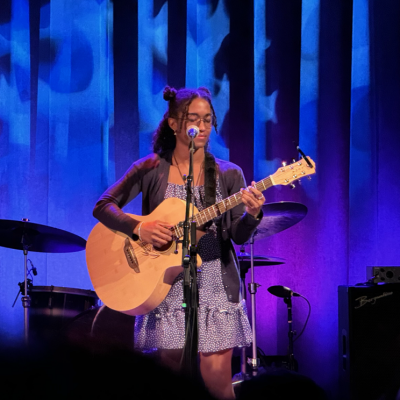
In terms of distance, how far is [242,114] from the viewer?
A: 4.60 meters

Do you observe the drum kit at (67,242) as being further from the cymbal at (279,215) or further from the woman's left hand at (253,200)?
the woman's left hand at (253,200)

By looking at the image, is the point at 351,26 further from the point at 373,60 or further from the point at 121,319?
the point at 121,319

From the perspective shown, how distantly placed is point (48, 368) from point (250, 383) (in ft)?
0.86

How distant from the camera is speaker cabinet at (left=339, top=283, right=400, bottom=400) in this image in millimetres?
3357

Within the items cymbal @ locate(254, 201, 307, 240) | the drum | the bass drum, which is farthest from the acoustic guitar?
the drum

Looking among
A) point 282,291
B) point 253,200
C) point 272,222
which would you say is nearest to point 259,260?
point 282,291

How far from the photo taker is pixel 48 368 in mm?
617

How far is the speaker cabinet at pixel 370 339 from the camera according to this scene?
3357 mm

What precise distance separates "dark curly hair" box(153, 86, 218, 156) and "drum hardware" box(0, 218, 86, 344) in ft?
3.11

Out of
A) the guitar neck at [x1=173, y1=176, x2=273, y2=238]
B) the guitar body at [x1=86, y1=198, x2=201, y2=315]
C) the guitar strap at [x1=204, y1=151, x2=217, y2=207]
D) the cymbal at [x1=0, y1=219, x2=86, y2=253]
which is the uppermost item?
the guitar strap at [x1=204, y1=151, x2=217, y2=207]

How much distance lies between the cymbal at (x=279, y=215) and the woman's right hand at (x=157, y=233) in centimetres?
83

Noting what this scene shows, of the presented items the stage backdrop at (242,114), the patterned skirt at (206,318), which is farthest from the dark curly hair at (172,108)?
the stage backdrop at (242,114)

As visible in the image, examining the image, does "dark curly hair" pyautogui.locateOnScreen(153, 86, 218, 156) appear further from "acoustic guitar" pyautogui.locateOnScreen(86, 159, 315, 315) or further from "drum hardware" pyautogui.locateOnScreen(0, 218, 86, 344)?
"drum hardware" pyautogui.locateOnScreen(0, 218, 86, 344)

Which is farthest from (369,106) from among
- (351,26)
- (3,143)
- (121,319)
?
(3,143)
